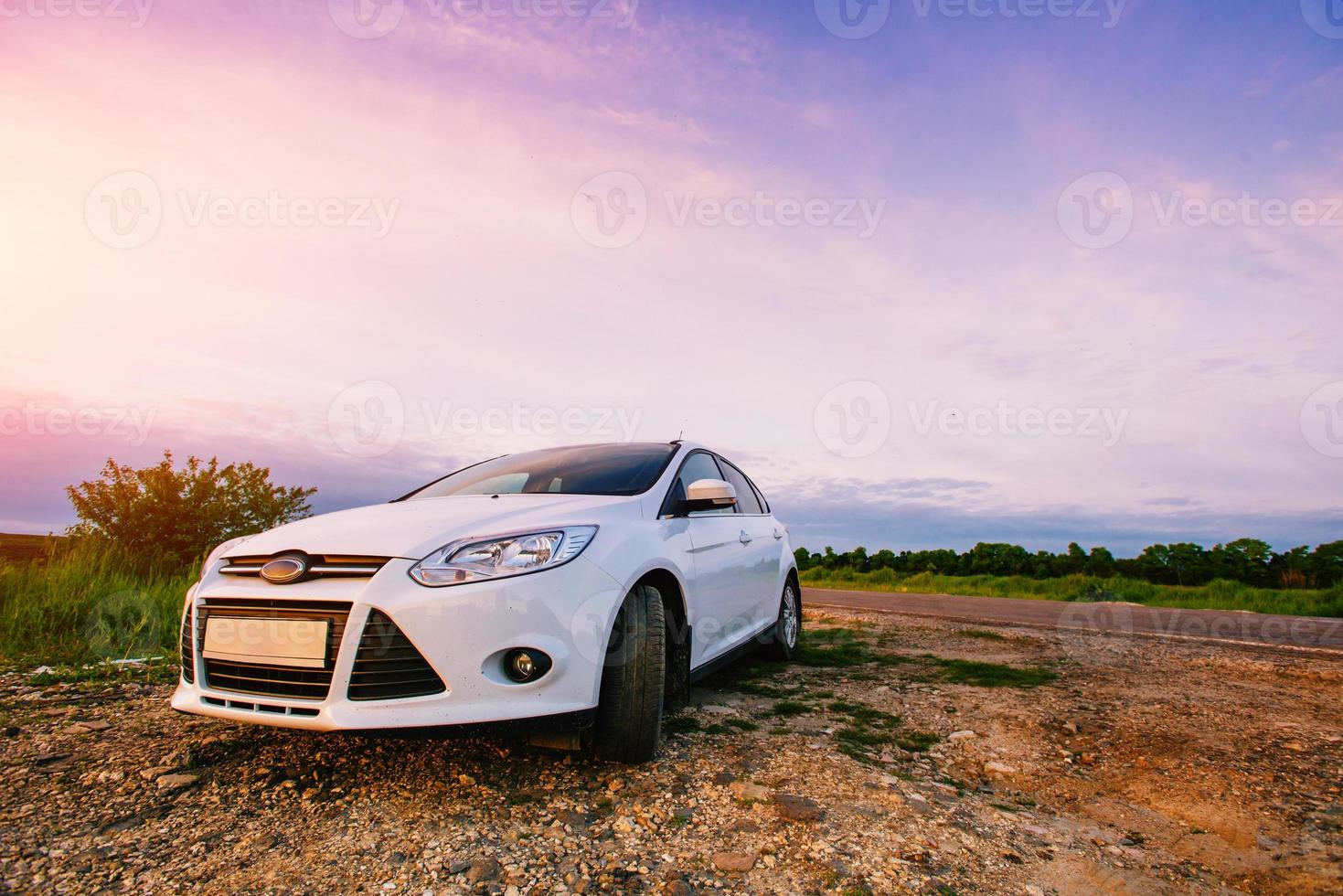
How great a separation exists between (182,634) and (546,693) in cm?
170

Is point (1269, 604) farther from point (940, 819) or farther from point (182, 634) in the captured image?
point (182, 634)

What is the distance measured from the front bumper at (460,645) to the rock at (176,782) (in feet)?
0.95

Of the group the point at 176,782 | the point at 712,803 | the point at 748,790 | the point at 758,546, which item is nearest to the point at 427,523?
the point at 176,782

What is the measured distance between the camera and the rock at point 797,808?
2.67 metres

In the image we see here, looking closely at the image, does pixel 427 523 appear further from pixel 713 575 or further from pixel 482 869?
pixel 713 575

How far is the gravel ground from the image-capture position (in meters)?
2.25

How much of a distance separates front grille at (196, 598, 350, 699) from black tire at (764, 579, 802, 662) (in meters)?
3.32

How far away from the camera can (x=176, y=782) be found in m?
2.83

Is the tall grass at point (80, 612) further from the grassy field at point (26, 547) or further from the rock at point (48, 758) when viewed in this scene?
the rock at point (48, 758)

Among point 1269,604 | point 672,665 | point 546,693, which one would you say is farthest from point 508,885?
point 1269,604

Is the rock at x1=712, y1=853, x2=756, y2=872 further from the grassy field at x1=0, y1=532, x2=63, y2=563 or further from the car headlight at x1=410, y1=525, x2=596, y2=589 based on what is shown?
the grassy field at x1=0, y1=532, x2=63, y2=563

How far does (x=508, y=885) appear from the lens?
7.03ft

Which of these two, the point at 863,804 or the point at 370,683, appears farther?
the point at 863,804

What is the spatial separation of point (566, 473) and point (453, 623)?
5.28 feet
